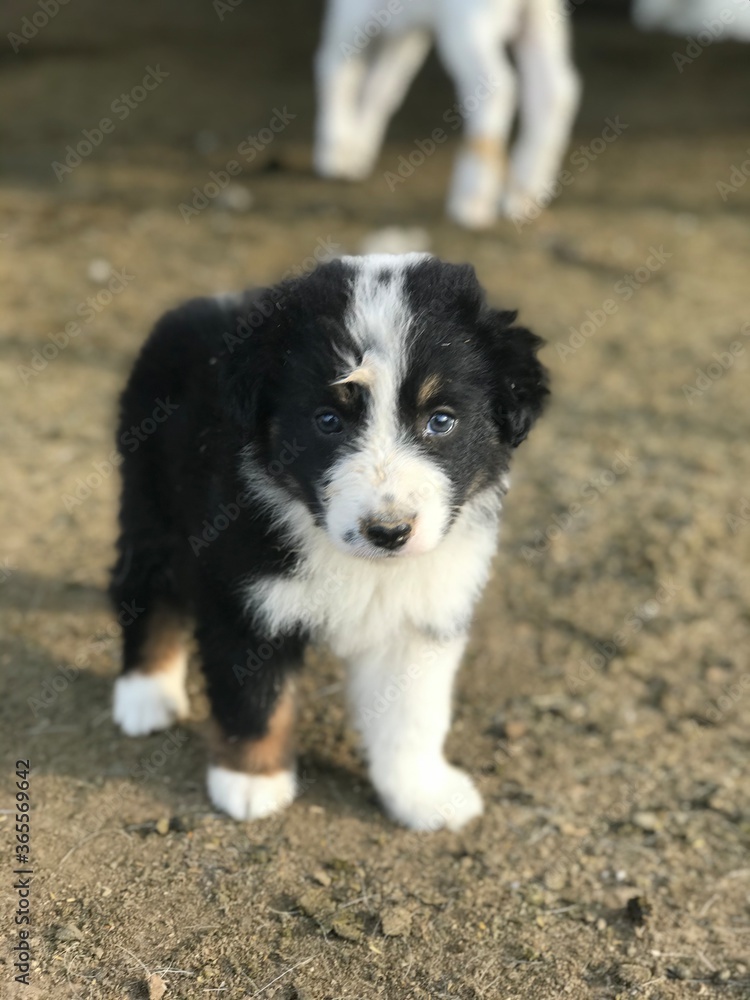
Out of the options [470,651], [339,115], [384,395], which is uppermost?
[384,395]

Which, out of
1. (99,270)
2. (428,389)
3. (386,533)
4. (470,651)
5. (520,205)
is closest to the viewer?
(386,533)

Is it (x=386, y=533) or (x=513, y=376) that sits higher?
(x=513, y=376)

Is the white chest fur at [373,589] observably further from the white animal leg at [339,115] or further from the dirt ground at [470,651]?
the white animal leg at [339,115]

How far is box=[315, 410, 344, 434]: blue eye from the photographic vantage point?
308 cm

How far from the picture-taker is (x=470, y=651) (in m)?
4.93

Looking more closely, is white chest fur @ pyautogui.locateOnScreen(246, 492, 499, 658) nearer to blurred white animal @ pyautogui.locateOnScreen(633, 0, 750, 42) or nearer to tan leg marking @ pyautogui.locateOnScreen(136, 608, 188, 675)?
tan leg marking @ pyautogui.locateOnScreen(136, 608, 188, 675)

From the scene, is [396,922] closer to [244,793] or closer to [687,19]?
[244,793]

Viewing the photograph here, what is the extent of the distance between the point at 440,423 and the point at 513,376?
33 centimetres

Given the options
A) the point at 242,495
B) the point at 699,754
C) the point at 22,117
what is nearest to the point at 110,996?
the point at 242,495

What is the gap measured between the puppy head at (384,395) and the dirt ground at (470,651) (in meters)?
1.28

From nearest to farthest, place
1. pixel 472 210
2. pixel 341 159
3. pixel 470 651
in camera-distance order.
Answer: pixel 470 651 → pixel 472 210 → pixel 341 159

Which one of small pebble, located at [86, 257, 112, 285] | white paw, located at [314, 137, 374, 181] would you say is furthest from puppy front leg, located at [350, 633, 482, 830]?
white paw, located at [314, 137, 374, 181]

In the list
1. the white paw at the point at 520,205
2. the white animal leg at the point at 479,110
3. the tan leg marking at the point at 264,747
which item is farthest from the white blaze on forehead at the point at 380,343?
the white paw at the point at 520,205

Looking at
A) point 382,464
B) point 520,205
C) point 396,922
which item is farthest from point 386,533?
point 520,205
